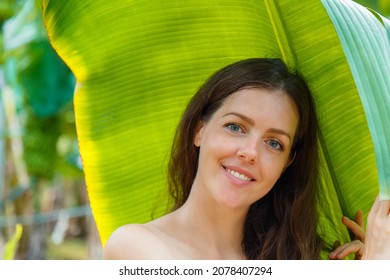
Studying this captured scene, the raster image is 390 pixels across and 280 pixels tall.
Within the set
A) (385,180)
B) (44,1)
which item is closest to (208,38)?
(44,1)

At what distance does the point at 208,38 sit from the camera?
50.8 inches

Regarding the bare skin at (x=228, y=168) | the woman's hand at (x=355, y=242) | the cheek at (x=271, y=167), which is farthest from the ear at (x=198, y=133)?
the woman's hand at (x=355, y=242)

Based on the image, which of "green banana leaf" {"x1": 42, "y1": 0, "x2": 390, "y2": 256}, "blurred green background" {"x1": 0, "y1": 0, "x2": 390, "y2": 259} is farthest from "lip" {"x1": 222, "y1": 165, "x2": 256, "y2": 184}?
"blurred green background" {"x1": 0, "y1": 0, "x2": 390, "y2": 259}

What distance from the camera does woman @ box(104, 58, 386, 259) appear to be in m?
1.19

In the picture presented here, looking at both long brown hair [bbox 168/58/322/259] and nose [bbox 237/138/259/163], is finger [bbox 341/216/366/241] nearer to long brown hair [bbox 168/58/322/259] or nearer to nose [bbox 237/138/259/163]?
long brown hair [bbox 168/58/322/259]

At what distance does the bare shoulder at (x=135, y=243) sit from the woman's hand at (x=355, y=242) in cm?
33

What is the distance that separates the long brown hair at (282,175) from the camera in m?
1.22

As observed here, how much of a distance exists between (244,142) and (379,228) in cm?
26

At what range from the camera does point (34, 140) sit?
58.2 inches

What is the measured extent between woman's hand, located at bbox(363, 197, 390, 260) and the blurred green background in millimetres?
447

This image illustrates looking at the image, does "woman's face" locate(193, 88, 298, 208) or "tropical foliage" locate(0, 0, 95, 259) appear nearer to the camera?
"woman's face" locate(193, 88, 298, 208)

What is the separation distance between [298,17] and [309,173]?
0.28m

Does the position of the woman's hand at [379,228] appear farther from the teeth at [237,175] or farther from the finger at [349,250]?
the teeth at [237,175]

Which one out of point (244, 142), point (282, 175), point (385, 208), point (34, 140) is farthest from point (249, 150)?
point (34, 140)
